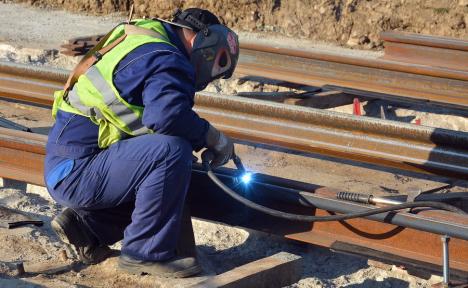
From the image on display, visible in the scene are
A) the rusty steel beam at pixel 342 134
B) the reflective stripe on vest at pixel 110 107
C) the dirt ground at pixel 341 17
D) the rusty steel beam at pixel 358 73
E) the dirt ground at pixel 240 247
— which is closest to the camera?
the reflective stripe on vest at pixel 110 107

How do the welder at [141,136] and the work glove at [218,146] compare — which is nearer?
the welder at [141,136]

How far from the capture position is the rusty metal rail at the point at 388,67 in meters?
9.44

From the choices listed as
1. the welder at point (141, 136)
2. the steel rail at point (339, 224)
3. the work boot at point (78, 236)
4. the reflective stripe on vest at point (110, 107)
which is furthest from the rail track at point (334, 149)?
the reflective stripe on vest at point (110, 107)

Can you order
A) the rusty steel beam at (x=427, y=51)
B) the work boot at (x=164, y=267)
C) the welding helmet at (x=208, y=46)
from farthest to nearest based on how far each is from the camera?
1. the rusty steel beam at (x=427, y=51)
2. the work boot at (x=164, y=267)
3. the welding helmet at (x=208, y=46)

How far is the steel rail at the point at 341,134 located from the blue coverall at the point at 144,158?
7.49ft

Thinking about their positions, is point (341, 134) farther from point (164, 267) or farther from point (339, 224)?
point (164, 267)

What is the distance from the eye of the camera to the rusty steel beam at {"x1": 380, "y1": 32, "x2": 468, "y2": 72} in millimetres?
10289

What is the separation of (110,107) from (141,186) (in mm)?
448

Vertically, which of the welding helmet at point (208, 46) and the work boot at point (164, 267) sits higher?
the welding helmet at point (208, 46)

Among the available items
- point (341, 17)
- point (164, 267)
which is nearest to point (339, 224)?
point (164, 267)

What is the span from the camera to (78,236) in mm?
5137

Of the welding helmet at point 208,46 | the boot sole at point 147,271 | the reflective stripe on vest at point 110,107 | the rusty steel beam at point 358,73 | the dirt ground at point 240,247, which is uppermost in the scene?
the welding helmet at point 208,46

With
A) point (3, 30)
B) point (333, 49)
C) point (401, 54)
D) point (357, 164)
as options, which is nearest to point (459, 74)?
point (401, 54)

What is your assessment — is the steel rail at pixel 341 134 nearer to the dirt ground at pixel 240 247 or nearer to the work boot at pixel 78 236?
the dirt ground at pixel 240 247
